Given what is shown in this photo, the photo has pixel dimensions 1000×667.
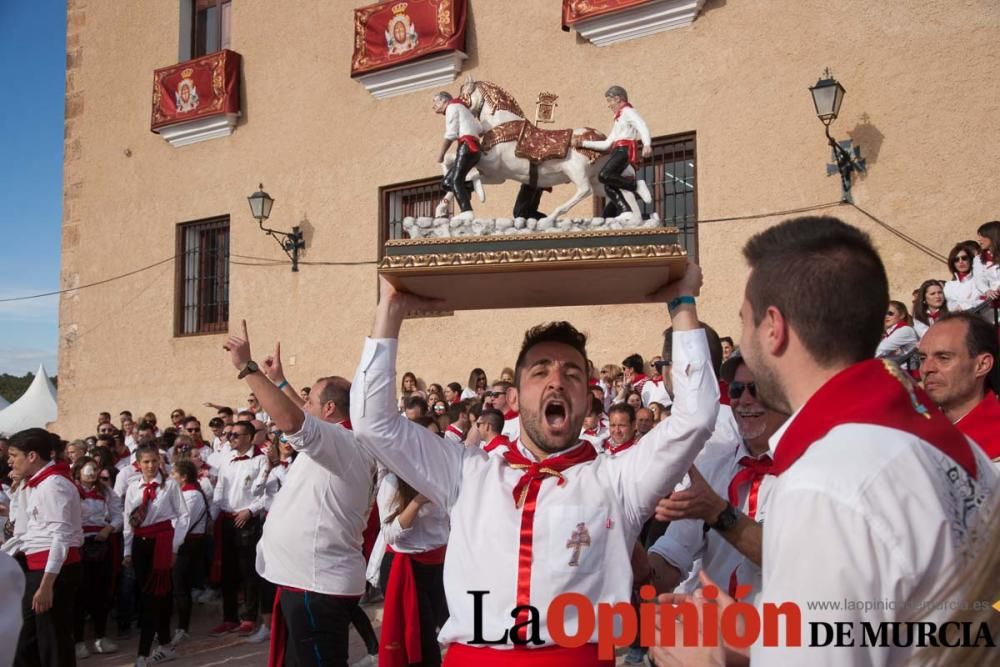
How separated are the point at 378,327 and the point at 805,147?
27.4ft

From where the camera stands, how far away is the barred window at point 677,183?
1080 centimetres

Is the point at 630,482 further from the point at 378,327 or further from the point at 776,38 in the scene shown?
the point at 776,38

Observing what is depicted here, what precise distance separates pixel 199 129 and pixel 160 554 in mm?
9792

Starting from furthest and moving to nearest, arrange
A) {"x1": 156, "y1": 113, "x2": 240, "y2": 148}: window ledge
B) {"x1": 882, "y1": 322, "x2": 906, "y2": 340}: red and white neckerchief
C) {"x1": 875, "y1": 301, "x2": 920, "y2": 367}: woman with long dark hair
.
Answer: {"x1": 156, "y1": 113, "x2": 240, "y2": 148}: window ledge
{"x1": 882, "y1": 322, "x2": 906, "y2": 340}: red and white neckerchief
{"x1": 875, "y1": 301, "x2": 920, "y2": 367}: woman with long dark hair

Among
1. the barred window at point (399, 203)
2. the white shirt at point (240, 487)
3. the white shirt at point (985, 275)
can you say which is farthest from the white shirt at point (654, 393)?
the barred window at point (399, 203)

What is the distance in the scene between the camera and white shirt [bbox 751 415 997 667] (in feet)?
4.13

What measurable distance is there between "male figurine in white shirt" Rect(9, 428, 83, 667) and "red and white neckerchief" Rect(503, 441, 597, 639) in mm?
4120

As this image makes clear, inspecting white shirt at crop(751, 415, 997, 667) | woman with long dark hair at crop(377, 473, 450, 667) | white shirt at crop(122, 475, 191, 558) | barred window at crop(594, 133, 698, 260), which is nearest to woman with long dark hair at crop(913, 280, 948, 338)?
barred window at crop(594, 133, 698, 260)

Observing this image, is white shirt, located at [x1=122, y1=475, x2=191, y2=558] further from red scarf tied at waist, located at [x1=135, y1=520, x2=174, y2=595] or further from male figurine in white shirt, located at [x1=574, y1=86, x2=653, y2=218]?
male figurine in white shirt, located at [x1=574, y1=86, x2=653, y2=218]

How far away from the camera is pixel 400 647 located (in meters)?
4.79

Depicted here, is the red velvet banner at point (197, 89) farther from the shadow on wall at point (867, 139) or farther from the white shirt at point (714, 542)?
the white shirt at point (714, 542)

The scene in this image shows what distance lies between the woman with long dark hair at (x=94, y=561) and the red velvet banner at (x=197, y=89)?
8154mm

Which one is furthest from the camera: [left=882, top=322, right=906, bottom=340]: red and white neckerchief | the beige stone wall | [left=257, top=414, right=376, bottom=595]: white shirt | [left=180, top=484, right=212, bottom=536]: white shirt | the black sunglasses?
the beige stone wall

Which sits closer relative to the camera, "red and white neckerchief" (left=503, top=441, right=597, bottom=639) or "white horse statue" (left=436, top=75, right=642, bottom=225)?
"red and white neckerchief" (left=503, top=441, right=597, bottom=639)
